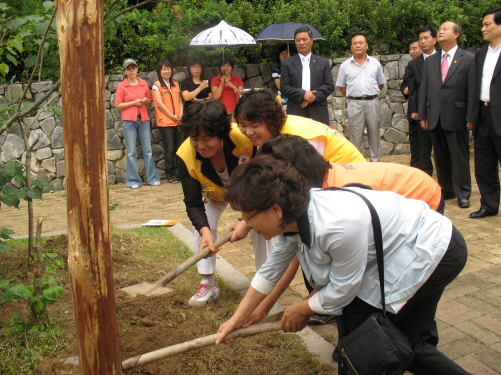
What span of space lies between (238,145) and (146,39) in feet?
23.3

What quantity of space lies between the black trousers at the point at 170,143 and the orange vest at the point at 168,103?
0.12m

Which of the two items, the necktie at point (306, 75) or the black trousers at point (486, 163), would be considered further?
the necktie at point (306, 75)

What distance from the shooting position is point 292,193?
2.01 metres

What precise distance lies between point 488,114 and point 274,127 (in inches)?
143

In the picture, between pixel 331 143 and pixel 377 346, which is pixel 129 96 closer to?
pixel 331 143

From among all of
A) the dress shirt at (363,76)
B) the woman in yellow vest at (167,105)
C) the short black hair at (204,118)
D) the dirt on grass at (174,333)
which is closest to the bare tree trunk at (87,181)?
the dirt on grass at (174,333)

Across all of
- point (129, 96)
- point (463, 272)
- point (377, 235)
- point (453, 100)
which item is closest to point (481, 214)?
point (453, 100)

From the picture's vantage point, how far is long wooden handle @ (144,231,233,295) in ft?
11.6

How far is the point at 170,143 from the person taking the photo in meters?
9.28

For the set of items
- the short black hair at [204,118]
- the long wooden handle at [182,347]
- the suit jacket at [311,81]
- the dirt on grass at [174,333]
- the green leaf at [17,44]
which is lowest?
the dirt on grass at [174,333]

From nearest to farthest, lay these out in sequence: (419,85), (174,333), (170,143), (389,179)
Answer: (389,179), (174,333), (419,85), (170,143)

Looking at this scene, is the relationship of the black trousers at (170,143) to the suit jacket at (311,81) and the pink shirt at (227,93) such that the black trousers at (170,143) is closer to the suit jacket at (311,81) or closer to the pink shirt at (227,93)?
the pink shirt at (227,93)

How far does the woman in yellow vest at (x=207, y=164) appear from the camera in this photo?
315 centimetres

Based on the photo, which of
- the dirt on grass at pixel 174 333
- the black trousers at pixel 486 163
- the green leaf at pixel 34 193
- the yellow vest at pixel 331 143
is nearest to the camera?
the dirt on grass at pixel 174 333
